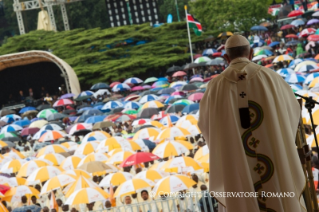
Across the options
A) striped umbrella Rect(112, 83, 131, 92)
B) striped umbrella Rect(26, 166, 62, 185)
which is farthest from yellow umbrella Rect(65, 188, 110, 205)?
striped umbrella Rect(112, 83, 131, 92)

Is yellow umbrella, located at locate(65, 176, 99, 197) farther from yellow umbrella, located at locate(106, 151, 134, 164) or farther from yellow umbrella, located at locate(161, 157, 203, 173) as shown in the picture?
yellow umbrella, located at locate(106, 151, 134, 164)

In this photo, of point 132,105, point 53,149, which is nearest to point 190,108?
point 53,149

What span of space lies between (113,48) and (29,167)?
3141cm

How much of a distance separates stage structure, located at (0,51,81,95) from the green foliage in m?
3.80

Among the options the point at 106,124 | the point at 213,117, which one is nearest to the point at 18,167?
the point at 106,124

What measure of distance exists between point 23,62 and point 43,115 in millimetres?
11330

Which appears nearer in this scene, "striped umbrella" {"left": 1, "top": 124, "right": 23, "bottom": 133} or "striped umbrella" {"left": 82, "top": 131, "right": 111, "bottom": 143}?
"striped umbrella" {"left": 82, "top": 131, "right": 111, "bottom": 143}

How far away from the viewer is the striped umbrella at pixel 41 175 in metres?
14.4

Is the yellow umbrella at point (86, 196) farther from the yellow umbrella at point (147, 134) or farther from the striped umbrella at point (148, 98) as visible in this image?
the striped umbrella at point (148, 98)

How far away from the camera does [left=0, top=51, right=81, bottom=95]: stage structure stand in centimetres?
3938

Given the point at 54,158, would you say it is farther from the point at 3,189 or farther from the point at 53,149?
the point at 3,189

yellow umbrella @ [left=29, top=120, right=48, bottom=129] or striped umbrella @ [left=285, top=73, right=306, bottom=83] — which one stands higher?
striped umbrella @ [left=285, top=73, right=306, bottom=83]

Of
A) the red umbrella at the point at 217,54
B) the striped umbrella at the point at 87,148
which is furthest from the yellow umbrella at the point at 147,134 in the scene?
the red umbrella at the point at 217,54

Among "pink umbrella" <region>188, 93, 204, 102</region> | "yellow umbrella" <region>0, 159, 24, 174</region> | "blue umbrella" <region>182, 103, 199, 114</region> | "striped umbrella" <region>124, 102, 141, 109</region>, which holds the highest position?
"yellow umbrella" <region>0, 159, 24, 174</region>
